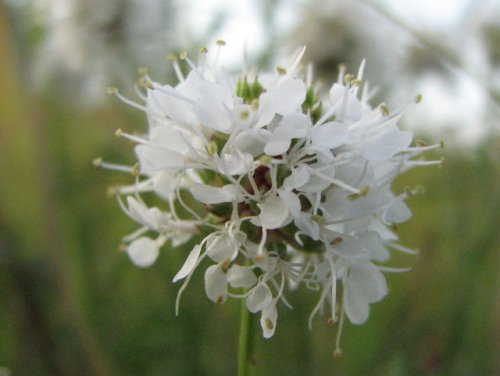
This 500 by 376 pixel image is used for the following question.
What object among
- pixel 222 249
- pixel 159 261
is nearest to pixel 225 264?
pixel 222 249

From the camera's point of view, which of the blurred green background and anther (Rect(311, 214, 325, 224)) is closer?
anther (Rect(311, 214, 325, 224))

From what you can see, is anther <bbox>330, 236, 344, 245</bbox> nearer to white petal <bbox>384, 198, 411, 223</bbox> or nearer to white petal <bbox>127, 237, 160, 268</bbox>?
white petal <bbox>384, 198, 411, 223</bbox>

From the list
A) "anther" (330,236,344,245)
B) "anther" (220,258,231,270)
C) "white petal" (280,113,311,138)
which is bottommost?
"anther" (220,258,231,270)

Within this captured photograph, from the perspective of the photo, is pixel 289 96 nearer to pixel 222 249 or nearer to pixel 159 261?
pixel 222 249

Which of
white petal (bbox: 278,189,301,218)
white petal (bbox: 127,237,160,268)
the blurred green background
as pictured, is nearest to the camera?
white petal (bbox: 278,189,301,218)

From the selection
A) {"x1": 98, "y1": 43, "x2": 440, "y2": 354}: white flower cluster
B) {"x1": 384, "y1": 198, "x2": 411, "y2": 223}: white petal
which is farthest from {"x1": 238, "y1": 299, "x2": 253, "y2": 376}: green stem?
{"x1": 384, "y1": 198, "x2": 411, "y2": 223}: white petal

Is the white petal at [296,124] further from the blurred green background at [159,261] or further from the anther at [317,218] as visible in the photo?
the blurred green background at [159,261]

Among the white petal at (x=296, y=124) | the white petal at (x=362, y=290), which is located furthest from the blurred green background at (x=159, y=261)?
the white petal at (x=296, y=124)


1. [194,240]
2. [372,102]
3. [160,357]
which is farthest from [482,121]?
A: [160,357]
